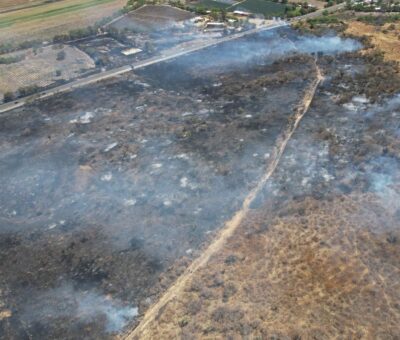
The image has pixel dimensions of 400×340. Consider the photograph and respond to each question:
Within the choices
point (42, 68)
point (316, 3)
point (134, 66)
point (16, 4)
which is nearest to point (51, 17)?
point (16, 4)

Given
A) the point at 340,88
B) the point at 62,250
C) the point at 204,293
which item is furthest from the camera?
the point at 340,88

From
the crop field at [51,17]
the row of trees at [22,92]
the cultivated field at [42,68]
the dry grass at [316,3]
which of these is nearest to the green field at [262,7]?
the dry grass at [316,3]

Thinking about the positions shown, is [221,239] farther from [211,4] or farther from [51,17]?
[51,17]

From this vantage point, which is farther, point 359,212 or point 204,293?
point 359,212

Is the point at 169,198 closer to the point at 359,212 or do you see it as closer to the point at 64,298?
the point at 64,298

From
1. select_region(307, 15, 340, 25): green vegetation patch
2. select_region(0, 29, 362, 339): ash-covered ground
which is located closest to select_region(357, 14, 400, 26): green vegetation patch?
select_region(307, 15, 340, 25): green vegetation patch

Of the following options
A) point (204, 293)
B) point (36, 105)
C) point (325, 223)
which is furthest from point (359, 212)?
point (36, 105)

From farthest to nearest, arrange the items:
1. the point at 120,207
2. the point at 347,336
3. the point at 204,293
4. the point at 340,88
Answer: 1. the point at 340,88
2. the point at 120,207
3. the point at 204,293
4. the point at 347,336

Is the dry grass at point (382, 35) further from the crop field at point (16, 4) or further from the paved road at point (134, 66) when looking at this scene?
the crop field at point (16, 4)
